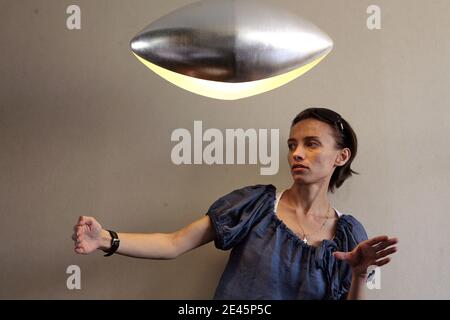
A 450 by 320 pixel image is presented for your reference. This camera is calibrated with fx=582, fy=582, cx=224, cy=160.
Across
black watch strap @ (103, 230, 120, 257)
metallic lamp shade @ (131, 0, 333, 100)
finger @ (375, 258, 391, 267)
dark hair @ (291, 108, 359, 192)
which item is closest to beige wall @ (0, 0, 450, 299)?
dark hair @ (291, 108, 359, 192)

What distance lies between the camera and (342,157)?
47.1 inches

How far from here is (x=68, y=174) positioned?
4.27 ft

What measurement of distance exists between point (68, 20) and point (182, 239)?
0.57m

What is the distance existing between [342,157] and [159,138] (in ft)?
1.34

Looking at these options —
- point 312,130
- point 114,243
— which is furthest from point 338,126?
point 114,243

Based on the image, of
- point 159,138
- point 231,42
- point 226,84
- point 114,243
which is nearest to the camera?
point 231,42

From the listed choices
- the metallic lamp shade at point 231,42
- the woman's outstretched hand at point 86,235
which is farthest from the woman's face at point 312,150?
the woman's outstretched hand at point 86,235

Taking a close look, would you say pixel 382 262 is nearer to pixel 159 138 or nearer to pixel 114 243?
pixel 114 243

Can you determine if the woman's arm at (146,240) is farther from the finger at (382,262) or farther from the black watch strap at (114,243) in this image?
the finger at (382,262)

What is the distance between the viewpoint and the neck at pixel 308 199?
1188 mm

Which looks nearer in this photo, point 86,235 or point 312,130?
point 86,235
